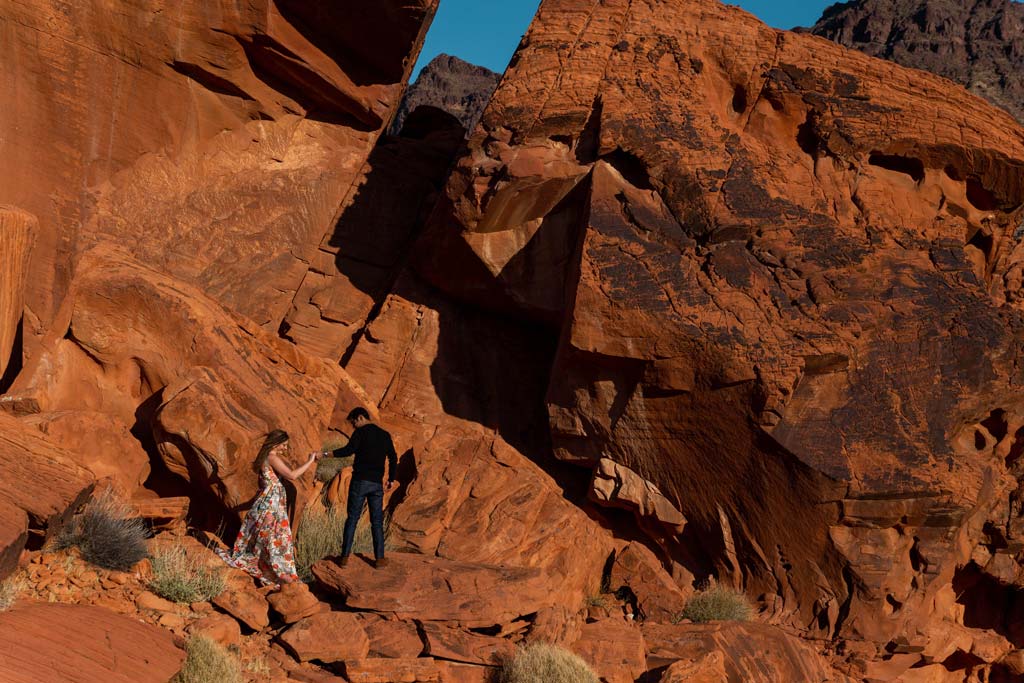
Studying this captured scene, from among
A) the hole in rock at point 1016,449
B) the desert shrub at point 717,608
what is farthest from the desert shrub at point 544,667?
the hole in rock at point 1016,449

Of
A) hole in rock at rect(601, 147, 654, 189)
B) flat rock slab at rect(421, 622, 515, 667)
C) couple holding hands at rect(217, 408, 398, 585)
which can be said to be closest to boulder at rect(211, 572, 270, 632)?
couple holding hands at rect(217, 408, 398, 585)

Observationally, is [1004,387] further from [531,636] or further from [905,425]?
[531,636]

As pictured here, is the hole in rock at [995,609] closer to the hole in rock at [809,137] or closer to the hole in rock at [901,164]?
the hole in rock at [901,164]

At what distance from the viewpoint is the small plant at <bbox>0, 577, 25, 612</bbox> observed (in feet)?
19.2

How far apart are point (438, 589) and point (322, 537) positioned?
1.76 m

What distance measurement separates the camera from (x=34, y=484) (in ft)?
22.3

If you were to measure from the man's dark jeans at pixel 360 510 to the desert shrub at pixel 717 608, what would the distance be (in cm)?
377

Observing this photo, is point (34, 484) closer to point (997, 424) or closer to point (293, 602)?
point (293, 602)

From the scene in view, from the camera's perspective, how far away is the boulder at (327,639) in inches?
271

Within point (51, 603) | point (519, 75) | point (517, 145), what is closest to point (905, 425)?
point (517, 145)

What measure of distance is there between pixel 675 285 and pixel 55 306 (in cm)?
849

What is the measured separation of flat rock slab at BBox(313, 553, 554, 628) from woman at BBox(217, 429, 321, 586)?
1.13 ft

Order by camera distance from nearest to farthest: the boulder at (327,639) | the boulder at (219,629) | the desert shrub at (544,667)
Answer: the boulder at (219,629), the boulder at (327,639), the desert shrub at (544,667)

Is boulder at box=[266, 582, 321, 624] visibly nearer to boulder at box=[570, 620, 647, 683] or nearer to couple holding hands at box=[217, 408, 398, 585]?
couple holding hands at box=[217, 408, 398, 585]
